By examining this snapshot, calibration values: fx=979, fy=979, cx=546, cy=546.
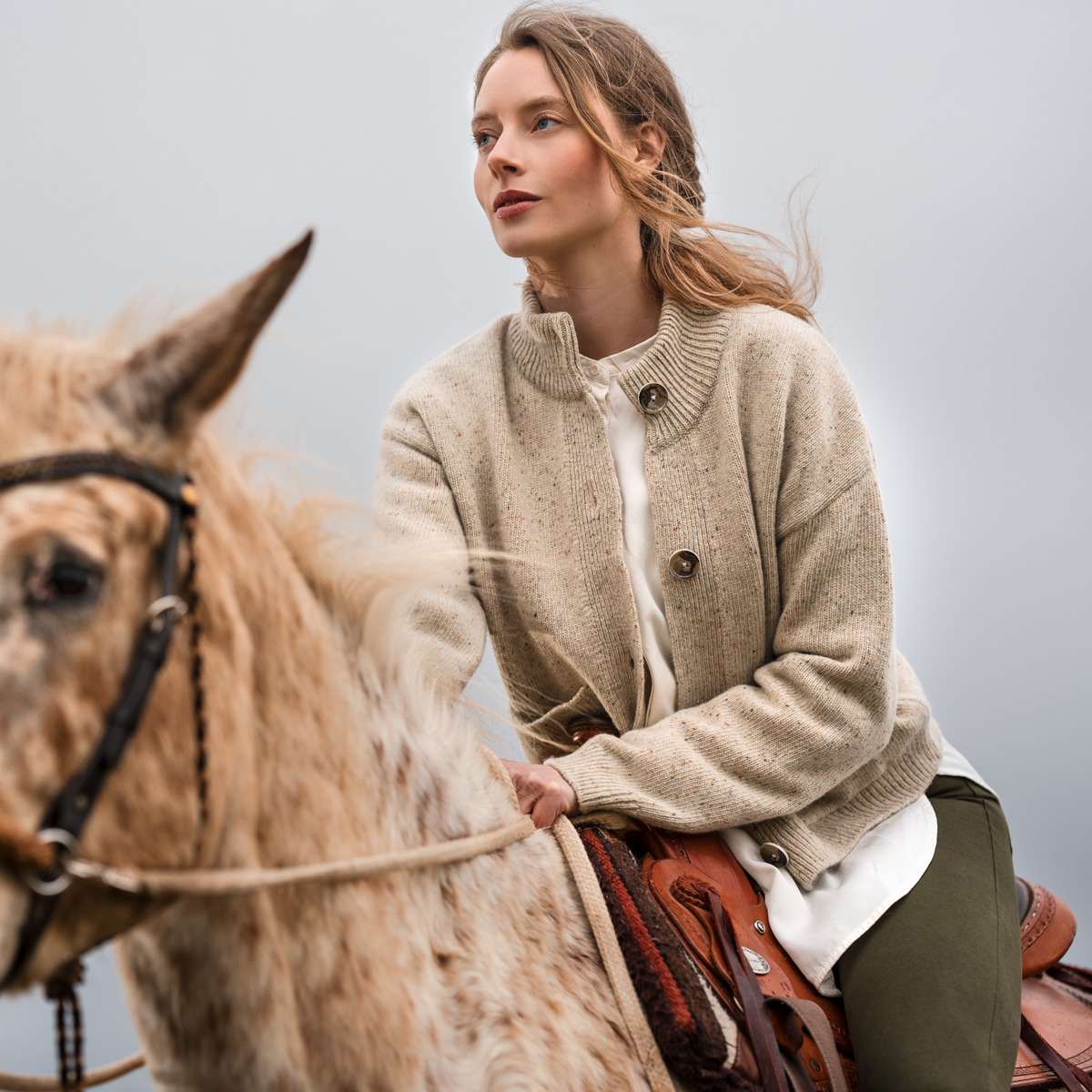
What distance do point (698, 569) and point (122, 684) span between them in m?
0.93

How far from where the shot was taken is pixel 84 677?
2.25 ft

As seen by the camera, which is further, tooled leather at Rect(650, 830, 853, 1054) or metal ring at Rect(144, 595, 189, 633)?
tooled leather at Rect(650, 830, 853, 1054)

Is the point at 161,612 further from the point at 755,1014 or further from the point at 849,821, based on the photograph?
the point at 849,821

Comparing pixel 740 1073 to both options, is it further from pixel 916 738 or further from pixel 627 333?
pixel 627 333

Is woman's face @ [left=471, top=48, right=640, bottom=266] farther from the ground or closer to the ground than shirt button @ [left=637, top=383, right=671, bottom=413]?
farther from the ground

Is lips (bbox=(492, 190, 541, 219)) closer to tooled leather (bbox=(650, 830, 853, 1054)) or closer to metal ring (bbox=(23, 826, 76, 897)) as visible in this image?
tooled leather (bbox=(650, 830, 853, 1054))

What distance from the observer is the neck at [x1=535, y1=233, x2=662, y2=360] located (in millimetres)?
1571

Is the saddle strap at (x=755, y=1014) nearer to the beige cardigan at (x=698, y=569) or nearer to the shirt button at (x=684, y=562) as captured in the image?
the beige cardigan at (x=698, y=569)

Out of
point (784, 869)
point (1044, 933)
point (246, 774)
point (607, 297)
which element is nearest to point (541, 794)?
point (784, 869)

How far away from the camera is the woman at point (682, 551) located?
1290mm

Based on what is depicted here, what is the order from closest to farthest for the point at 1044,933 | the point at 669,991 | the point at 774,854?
1. the point at 669,991
2. the point at 774,854
3. the point at 1044,933

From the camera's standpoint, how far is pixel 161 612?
0.71 meters

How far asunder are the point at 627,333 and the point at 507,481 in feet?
1.03

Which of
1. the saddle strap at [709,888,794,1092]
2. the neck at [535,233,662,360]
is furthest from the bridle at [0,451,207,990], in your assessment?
the neck at [535,233,662,360]
